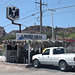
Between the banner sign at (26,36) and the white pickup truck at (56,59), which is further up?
the banner sign at (26,36)

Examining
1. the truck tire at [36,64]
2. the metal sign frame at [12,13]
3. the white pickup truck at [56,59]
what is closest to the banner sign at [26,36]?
the white pickup truck at [56,59]

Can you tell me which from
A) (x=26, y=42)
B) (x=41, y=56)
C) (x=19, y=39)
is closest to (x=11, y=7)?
(x=19, y=39)

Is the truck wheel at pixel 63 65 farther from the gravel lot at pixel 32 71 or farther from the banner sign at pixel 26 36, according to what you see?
the banner sign at pixel 26 36

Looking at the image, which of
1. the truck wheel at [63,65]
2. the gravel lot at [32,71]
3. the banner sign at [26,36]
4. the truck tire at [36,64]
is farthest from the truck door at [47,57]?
the banner sign at [26,36]

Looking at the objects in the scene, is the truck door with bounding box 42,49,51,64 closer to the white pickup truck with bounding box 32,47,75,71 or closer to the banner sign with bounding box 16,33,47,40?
the white pickup truck with bounding box 32,47,75,71

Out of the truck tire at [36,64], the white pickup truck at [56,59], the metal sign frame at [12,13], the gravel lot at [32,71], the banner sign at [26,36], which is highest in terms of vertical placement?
the metal sign frame at [12,13]

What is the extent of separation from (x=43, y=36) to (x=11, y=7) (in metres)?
6.57

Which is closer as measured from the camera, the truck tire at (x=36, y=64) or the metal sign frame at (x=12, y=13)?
the truck tire at (x=36, y=64)

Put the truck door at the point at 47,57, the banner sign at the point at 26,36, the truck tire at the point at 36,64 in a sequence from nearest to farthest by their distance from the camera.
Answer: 1. the truck door at the point at 47,57
2. the truck tire at the point at 36,64
3. the banner sign at the point at 26,36

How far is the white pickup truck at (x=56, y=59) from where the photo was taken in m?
12.8

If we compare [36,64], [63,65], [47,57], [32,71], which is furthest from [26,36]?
[63,65]

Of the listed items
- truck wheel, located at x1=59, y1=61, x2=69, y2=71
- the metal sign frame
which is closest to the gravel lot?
truck wheel, located at x1=59, y1=61, x2=69, y2=71

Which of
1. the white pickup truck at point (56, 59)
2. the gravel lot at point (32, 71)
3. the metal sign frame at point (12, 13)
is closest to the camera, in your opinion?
the gravel lot at point (32, 71)

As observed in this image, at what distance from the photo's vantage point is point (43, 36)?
21.2 m
